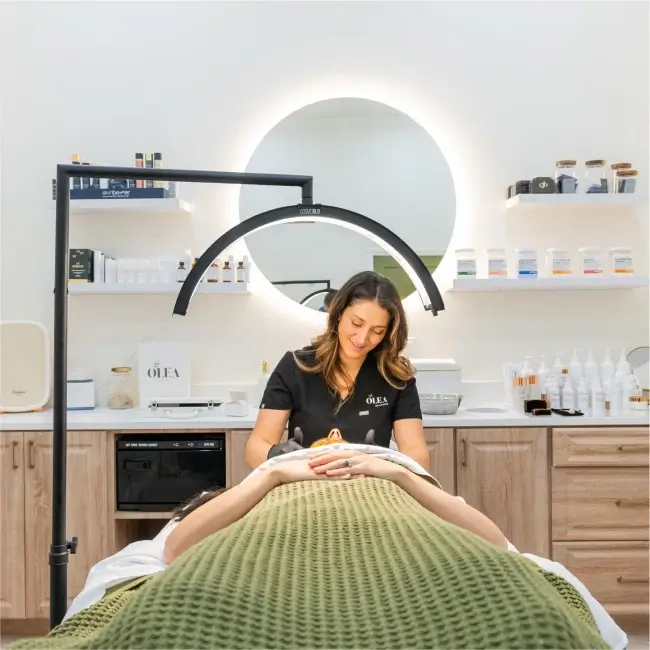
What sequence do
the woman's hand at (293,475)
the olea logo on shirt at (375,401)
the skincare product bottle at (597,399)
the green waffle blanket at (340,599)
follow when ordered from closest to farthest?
the green waffle blanket at (340,599) → the woman's hand at (293,475) → the olea logo on shirt at (375,401) → the skincare product bottle at (597,399)

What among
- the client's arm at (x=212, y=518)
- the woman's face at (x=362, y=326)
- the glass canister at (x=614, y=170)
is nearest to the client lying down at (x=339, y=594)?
the client's arm at (x=212, y=518)

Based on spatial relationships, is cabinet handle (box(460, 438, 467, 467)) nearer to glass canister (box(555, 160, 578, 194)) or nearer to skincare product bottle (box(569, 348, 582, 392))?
skincare product bottle (box(569, 348, 582, 392))

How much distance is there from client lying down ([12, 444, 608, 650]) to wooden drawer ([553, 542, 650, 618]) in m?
1.57

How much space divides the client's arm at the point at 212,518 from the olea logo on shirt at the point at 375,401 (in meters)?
0.89

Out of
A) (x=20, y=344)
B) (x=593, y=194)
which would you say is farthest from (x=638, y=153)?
(x=20, y=344)

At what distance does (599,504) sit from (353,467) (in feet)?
4.99

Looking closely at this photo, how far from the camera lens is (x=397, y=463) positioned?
1.69 meters

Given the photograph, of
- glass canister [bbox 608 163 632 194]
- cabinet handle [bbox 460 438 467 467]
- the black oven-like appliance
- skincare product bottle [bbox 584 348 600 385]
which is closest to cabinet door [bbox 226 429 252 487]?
the black oven-like appliance

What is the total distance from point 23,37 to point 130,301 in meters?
1.23

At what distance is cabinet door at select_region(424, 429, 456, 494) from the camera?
2.71 meters

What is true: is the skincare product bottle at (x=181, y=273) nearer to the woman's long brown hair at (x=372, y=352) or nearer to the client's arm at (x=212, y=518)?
the woman's long brown hair at (x=372, y=352)

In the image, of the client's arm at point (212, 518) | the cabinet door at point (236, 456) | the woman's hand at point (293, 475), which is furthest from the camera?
the cabinet door at point (236, 456)

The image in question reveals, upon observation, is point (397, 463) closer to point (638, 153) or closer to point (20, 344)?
point (20, 344)

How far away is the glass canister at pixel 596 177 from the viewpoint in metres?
3.05
